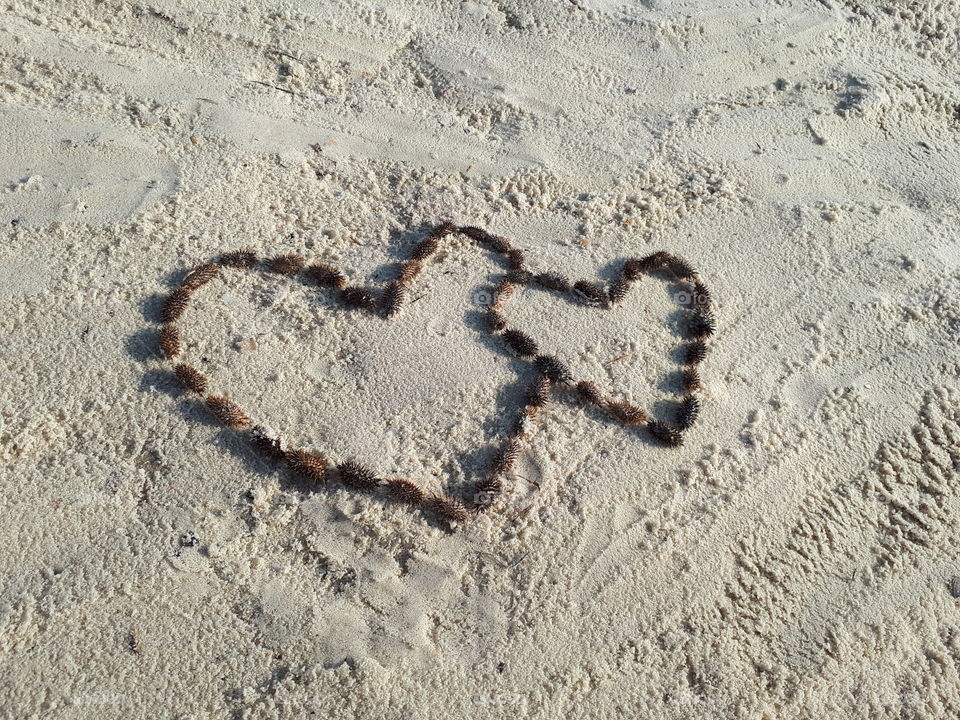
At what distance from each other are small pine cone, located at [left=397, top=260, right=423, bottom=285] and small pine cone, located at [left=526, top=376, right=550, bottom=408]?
3.73ft

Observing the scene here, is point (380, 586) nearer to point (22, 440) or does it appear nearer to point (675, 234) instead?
point (22, 440)

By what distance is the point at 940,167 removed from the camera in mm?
6066

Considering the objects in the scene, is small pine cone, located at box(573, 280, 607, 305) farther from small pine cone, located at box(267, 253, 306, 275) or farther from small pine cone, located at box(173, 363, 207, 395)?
small pine cone, located at box(173, 363, 207, 395)

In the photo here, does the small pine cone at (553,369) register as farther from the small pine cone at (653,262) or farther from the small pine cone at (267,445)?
the small pine cone at (267,445)

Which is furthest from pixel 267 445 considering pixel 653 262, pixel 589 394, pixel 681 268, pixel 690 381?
pixel 681 268

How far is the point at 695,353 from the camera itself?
4.97 metres

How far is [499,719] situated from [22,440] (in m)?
3.04

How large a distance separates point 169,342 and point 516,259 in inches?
92.4

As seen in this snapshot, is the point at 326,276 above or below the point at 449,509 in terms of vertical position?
above

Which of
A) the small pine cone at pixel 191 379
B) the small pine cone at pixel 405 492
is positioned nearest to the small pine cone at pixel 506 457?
the small pine cone at pixel 405 492

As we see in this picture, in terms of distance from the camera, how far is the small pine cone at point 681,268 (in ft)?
17.5

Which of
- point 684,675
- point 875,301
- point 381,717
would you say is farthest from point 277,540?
point 875,301

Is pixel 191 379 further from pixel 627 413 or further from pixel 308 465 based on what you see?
pixel 627 413

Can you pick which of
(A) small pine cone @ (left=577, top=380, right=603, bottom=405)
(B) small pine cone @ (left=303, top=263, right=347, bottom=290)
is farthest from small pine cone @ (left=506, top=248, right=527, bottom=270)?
(B) small pine cone @ (left=303, top=263, right=347, bottom=290)
